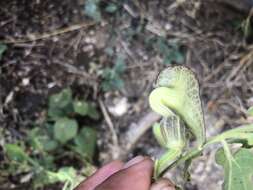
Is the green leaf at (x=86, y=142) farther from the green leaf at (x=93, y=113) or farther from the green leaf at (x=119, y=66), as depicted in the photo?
the green leaf at (x=119, y=66)

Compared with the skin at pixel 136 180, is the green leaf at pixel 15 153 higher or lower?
lower

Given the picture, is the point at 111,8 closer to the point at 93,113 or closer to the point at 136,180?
the point at 93,113

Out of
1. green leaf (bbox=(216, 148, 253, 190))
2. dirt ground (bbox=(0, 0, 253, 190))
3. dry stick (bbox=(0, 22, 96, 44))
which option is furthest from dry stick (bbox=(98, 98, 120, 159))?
green leaf (bbox=(216, 148, 253, 190))

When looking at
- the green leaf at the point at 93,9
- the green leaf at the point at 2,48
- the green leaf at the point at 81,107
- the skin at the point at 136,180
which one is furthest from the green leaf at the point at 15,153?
the skin at the point at 136,180

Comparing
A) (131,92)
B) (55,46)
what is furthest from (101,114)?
(55,46)

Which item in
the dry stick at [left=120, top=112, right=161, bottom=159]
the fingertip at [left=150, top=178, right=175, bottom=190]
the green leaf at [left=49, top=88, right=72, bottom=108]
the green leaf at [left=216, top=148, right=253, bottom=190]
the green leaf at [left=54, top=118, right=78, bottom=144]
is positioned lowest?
the dry stick at [left=120, top=112, right=161, bottom=159]

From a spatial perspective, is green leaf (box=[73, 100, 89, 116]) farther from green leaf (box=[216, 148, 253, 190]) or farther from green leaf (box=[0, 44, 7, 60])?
green leaf (box=[216, 148, 253, 190])

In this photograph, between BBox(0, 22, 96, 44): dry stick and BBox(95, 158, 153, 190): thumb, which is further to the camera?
BBox(0, 22, 96, 44): dry stick
